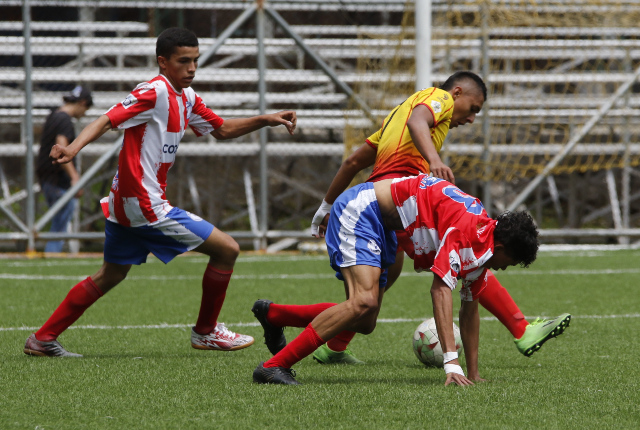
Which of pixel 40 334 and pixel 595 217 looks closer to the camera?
pixel 40 334

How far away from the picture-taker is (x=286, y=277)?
822 cm

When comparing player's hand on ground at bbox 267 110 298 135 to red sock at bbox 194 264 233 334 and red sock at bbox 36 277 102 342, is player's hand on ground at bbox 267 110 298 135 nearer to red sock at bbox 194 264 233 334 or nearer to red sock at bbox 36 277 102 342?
red sock at bbox 194 264 233 334

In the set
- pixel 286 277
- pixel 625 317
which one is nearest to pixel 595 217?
pixel 286 277

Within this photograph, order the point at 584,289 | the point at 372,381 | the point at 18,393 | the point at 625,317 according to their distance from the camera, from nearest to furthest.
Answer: the point at 18,393 < the point at 372,381 < the point at 625,317 < the point at 584,289

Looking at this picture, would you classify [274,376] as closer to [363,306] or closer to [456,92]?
[363,306]

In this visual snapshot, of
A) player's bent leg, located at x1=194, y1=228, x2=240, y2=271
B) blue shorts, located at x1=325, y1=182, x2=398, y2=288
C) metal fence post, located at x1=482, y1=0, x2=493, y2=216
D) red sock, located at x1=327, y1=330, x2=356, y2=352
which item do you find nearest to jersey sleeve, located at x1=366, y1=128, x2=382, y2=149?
blue shorts, located at x1=325, y1=182, x2=398, y2=288

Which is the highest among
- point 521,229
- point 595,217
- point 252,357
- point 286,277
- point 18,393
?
point 521,229

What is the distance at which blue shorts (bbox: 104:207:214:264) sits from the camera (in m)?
4.54

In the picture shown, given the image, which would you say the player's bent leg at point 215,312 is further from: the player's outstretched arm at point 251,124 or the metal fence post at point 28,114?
the metal fence post at point 28,114

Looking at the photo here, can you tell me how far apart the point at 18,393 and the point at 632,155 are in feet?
38.0

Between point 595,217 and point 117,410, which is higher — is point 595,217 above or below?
below

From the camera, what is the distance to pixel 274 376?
3.66 meters

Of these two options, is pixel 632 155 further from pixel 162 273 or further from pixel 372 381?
pixel 372 381

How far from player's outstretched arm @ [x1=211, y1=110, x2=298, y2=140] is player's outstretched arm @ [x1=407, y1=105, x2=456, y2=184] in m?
0.77
